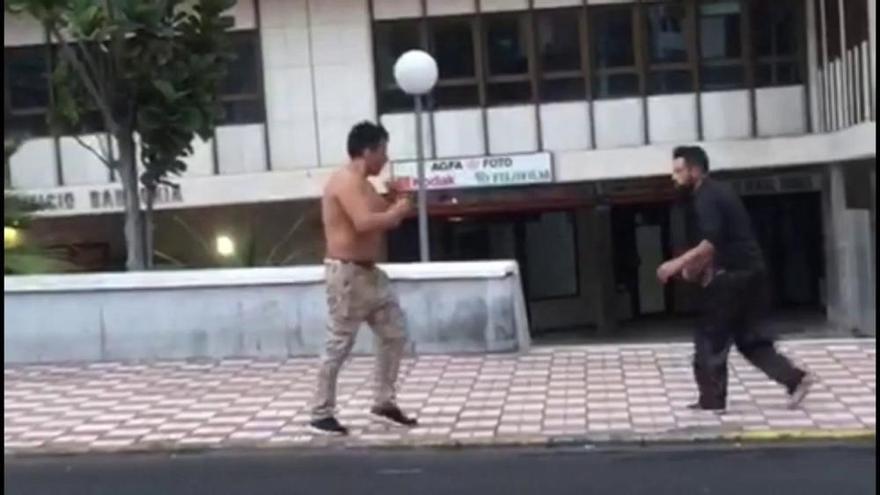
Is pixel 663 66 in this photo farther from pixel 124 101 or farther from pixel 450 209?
pixel 124 101

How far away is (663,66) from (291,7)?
237 inches

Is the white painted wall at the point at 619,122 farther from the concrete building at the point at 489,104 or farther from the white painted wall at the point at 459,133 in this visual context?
the white painted wall at the point at 459,133

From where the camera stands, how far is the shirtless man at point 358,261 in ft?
28.6

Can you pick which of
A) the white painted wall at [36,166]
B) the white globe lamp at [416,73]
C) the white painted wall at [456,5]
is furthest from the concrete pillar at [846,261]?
the white painted wall at [36,166]

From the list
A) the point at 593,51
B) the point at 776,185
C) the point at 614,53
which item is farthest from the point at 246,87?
the point at 776,185

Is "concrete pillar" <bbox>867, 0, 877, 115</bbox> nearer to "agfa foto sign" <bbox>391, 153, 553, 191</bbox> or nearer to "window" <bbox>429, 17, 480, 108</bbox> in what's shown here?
"agfa foto sign" <bbox>391, 153, 553, 191</bbox>

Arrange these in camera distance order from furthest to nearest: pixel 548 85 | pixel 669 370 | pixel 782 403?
1. pixel 548 85
2. pixel 669 370
3. pixel 782 403

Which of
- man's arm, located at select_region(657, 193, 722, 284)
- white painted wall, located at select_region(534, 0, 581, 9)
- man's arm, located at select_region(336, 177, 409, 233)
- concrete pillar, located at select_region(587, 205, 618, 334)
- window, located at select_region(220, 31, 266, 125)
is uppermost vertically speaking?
white painted wall, located at select_region(534, 0, 581, 9)

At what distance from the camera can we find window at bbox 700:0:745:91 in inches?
1037

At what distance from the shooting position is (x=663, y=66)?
2634 cm

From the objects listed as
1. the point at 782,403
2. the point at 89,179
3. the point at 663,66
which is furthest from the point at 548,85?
the point at 782,403

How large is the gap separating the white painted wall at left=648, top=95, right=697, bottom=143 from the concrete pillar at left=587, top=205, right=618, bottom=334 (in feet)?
8.55

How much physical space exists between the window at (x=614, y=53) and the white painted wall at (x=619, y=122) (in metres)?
0.17

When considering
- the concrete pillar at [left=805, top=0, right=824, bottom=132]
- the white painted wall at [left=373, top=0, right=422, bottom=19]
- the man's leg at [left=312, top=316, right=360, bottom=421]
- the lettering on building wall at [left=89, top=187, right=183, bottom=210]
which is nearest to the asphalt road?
the man's leg at [left=312, top=316, right=360, bottom=421]
